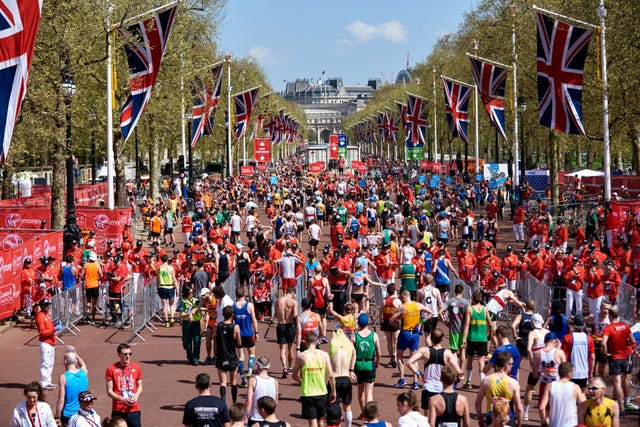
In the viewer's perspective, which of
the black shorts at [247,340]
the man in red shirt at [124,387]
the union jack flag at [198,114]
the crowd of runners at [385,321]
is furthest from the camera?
the union jack flag at [198,114]

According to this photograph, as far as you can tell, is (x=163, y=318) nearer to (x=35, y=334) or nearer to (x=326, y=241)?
(x=35, y=334)

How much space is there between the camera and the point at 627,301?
1883 cm

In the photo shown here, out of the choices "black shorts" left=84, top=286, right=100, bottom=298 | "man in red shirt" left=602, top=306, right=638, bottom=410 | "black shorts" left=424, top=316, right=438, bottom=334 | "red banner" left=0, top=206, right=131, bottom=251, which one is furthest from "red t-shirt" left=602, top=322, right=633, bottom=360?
"red banner" left=0, top=206, right=131, bottom=251

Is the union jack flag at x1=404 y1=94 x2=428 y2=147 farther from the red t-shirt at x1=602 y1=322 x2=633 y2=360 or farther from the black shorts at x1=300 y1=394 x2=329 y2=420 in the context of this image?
the black shorts at x1=300 y1=394 x2=329 y2=420

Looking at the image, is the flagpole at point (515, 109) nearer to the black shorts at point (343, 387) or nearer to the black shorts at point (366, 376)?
the black shorts at point (366, 376)

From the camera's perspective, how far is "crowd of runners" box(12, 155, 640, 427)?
33.4 ft

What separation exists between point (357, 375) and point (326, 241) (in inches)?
889

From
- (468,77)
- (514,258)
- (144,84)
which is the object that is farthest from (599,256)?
(468,77)

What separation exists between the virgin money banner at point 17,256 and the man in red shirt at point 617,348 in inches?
506

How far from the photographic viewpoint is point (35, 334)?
1933cm

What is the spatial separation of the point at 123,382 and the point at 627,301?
1187 centimetres

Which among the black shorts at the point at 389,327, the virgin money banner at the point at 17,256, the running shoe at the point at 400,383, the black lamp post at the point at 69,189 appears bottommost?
the running shoe at the point at 400,383

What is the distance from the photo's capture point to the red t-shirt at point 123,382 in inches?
422

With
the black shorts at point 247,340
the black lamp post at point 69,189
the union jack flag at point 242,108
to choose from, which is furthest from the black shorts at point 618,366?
the union jack flag at point 242,108
